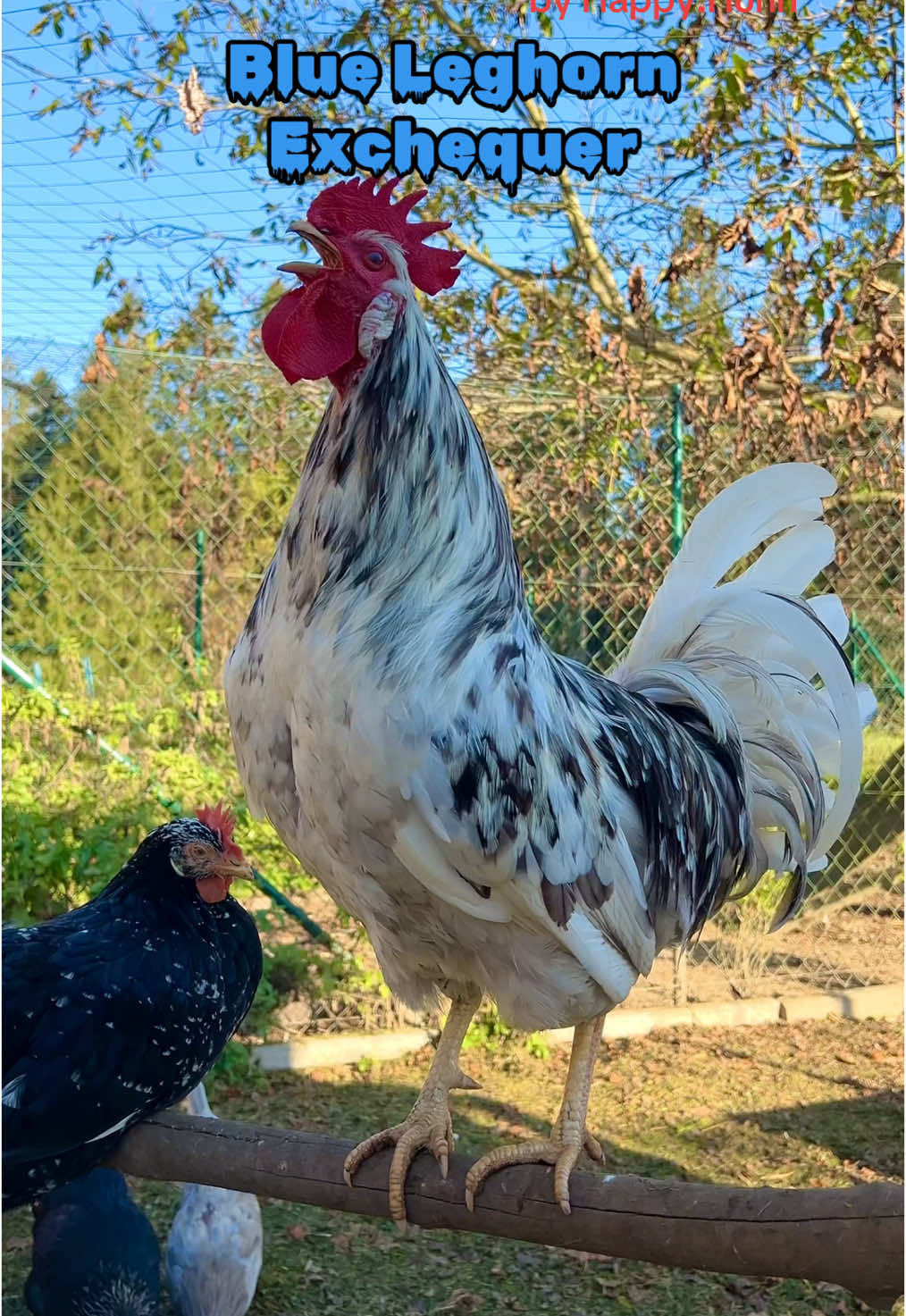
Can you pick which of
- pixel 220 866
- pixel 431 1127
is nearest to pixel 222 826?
pixel 220 866

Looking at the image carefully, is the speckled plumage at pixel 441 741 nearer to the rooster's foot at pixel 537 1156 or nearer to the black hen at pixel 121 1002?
the rooster's foot at pixel 537 1156

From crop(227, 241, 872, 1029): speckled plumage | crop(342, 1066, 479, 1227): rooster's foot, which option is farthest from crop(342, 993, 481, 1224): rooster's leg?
crop(227, 241, 872, 1029): speckled plumage

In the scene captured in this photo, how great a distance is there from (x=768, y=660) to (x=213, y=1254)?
1971 millimetres

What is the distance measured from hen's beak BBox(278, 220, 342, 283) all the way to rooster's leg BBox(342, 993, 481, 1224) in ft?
4.02

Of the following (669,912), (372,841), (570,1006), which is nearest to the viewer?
(372,841)

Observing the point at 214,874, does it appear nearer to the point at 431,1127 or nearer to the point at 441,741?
the point at 431,1127

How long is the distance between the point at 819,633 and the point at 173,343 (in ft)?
12.2

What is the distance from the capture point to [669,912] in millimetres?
1802

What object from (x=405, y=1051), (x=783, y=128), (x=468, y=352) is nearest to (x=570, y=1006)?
(x=405, y=1051)

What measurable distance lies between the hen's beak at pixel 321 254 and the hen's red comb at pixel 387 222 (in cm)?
4

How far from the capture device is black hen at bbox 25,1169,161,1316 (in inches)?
94.2

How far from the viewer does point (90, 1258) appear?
2.41 m

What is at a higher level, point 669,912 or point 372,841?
point 372,841

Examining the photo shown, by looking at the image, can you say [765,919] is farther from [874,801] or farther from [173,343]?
[173,343]
